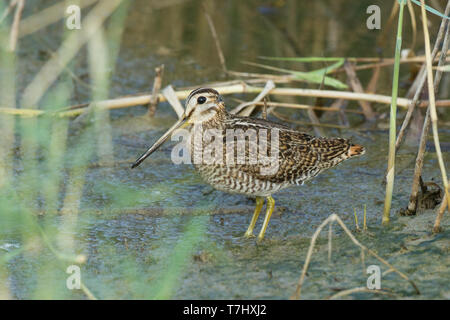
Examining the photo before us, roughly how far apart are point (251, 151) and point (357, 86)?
6.82 ft

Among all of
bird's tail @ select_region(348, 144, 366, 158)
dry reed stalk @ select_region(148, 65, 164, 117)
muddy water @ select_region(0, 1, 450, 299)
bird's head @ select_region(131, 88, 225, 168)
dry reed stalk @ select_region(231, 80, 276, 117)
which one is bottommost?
muddy water @ select_region(0, 1, 450, 299)

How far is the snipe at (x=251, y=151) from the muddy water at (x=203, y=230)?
0.32 m

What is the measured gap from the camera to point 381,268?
3.79 metres

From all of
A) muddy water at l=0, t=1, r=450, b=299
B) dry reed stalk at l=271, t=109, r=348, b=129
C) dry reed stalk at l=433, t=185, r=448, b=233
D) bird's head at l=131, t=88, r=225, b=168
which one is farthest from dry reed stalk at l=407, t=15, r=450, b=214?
dry reed stalk at l=271, t=109, r=348, b=129

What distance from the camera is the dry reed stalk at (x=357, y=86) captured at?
615 cm

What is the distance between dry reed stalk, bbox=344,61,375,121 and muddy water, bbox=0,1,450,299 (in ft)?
0.37

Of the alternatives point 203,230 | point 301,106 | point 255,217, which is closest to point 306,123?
point 301,106

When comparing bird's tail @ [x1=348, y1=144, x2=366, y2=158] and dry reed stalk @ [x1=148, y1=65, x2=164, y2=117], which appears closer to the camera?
bird's tail @ [x1=348, y1=144, x2=366, y2=158]

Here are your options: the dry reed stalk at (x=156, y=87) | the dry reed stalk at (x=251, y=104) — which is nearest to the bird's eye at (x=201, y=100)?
the dry reed stalk at (x=251, y=104)

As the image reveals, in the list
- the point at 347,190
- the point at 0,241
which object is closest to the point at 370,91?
the point at 347,190

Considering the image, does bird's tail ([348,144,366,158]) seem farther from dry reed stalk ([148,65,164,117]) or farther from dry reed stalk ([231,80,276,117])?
dry reed stalk ([148,65,164,117])

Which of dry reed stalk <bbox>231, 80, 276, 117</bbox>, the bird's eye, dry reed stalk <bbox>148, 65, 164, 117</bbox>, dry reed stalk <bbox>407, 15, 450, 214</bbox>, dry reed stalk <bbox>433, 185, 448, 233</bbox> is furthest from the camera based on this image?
dry reed stalk <bbox>148, 65, 164, 117</bbox>

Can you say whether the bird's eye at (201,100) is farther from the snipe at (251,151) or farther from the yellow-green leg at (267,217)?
the yellow-green leg at (267,217)

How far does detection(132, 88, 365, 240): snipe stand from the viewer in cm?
439
